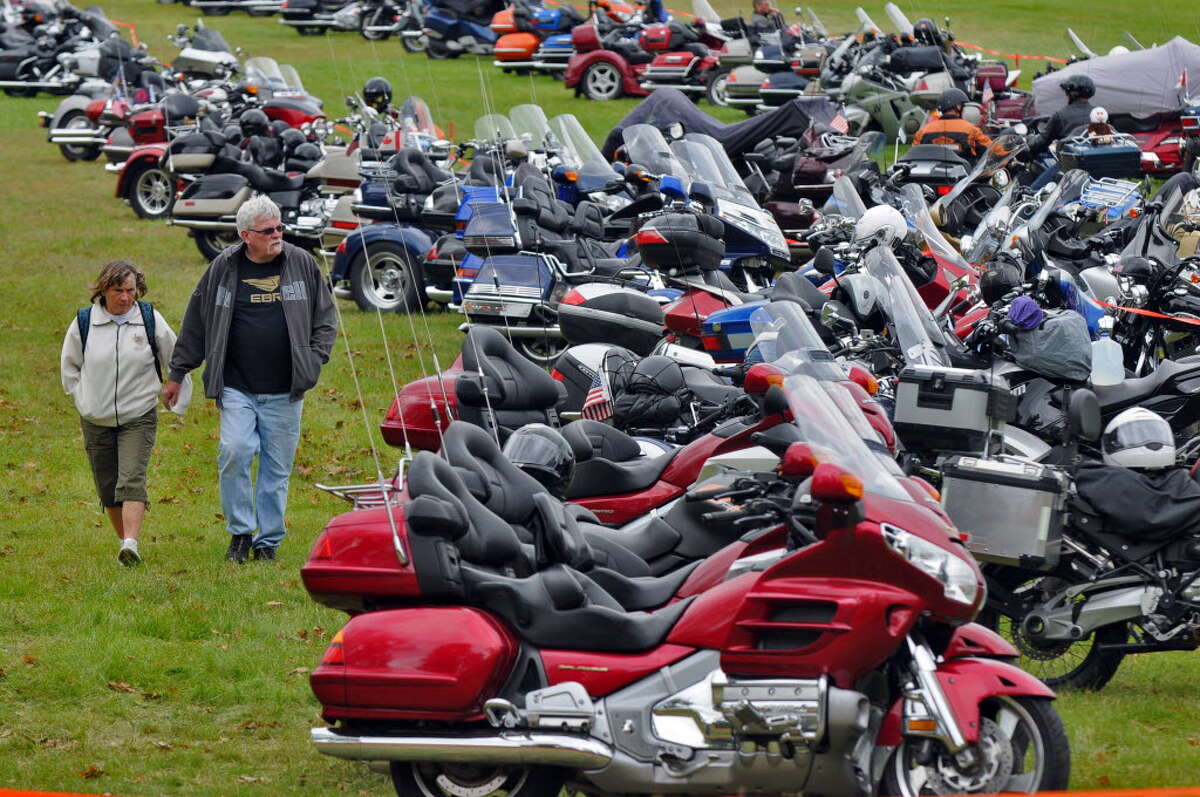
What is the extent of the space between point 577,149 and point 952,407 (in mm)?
11054

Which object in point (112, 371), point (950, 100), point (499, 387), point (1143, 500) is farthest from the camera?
point (950, 100)

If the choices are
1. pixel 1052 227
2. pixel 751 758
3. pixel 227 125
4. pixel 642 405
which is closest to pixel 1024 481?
pixel 751 758

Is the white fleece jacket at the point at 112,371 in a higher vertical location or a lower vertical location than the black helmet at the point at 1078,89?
higher

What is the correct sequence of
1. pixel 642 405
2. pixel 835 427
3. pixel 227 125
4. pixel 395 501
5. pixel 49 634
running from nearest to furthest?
1. pixel 835 427
2. pixel 395 501
3. pixel 49 634
4. pixel 642 405
5. pixel 227 125

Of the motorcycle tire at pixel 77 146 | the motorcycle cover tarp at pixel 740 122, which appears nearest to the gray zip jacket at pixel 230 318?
the motorcycle cover tarp at pixel 740 122

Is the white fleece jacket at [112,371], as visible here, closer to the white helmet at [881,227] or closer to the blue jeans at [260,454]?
the blue jeans at [260,454]

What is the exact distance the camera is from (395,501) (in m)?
6.63

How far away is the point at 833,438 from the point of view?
19.8 feet

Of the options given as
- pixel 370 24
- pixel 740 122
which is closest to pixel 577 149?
pixel 740 122

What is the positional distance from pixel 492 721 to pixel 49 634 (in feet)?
12.7

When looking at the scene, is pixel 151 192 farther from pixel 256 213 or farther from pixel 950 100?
pixel 256 213

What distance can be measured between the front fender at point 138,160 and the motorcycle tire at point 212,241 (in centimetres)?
209

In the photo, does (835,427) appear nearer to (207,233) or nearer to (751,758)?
(751,758)

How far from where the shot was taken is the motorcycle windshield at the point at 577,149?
1781cm
